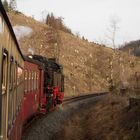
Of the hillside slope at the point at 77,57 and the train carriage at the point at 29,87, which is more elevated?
the hillside slope at the point at 77,57

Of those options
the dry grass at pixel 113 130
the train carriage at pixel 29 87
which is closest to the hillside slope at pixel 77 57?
the dry grass at pixel 113 130

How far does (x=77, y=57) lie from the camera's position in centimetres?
9344

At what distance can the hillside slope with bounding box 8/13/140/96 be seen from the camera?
74750 mm

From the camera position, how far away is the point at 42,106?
23281 mm

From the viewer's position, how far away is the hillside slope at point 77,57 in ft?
245

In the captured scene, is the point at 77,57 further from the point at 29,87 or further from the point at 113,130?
the point at 29,87

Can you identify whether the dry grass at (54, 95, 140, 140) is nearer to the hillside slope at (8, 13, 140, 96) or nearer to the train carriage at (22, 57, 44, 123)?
the train carriage at (22, 57, 44, 123)

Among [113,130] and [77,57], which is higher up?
[77,57]

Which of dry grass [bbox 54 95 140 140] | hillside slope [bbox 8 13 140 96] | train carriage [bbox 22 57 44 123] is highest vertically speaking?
hillside slope [bbox 8 13 140 96]

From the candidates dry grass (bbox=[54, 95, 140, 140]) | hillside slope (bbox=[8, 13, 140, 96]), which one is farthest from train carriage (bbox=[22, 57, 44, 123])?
hillside slope (bbox=[8, 13, 140, 96])

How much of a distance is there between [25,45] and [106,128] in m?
71.2

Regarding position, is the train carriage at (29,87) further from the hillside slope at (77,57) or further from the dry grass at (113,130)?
the hillside slope at (77,57)

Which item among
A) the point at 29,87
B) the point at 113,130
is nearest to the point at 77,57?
the point at 113,130

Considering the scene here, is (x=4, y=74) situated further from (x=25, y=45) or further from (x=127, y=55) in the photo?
(x=127, y=55)
